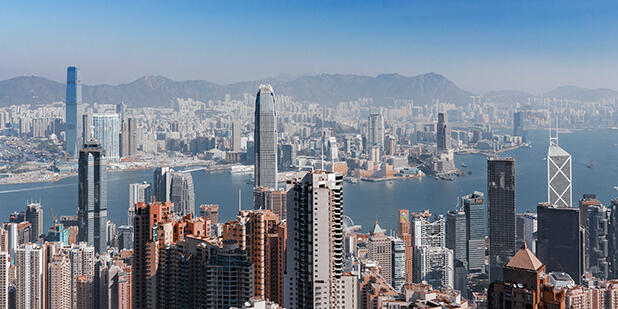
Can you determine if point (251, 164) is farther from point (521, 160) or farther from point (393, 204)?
point (521, 160)

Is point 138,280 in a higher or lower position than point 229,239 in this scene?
lower

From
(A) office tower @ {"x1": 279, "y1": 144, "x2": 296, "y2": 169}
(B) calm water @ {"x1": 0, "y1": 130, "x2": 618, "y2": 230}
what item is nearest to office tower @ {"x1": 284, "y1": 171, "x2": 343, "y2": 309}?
(B) calm water @ {"x1": 0, "y1": 130, "x2": 618, "y2": 230}

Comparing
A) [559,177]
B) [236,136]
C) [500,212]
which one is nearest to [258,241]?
[500,212]

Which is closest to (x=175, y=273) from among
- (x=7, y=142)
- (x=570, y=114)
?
(x=570, y=114)

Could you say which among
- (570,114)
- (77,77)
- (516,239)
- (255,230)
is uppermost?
(77,77)

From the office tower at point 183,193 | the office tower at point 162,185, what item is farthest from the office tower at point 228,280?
the office tower at point 162,185

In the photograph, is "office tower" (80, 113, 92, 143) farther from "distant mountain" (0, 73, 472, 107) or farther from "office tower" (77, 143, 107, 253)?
"office tower" (77, 143, 107, 253)

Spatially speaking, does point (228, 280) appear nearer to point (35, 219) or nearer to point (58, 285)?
point (58, 285)
